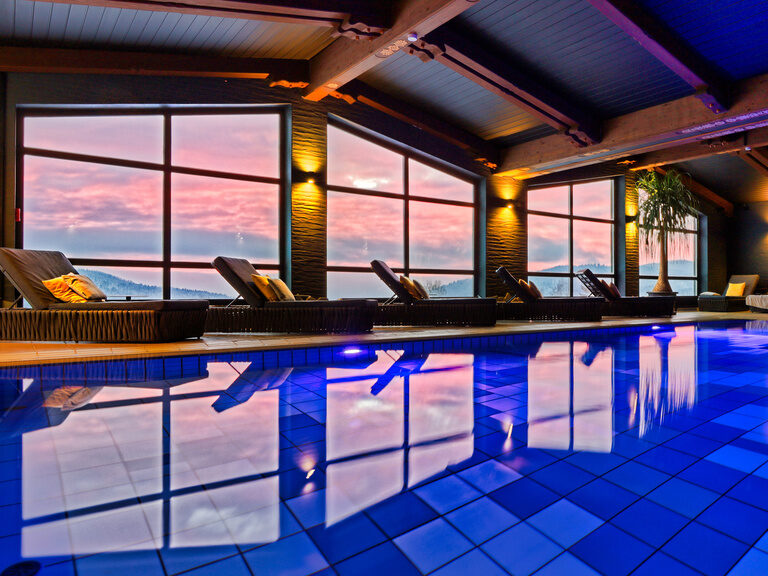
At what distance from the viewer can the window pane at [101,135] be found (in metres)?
6.06

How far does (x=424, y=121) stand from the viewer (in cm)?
889

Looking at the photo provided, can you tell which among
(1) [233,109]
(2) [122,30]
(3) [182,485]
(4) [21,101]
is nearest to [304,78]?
(1) [233,109]

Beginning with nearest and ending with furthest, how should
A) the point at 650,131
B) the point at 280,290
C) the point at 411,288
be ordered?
the point at 280,290, the point at 411,288, the point at 650,131

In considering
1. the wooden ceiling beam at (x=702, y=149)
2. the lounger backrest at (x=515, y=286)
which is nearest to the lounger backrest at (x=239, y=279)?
the lounger backrest at (x=515, y=286)

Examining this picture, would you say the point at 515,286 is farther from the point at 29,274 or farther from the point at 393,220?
the point at 29,274

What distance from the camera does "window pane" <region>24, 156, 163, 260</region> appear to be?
6.07 m

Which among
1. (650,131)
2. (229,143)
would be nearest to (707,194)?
(650,131)

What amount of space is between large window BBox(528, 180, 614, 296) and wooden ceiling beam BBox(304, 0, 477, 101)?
5.75 m

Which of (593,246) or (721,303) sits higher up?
(593,246)

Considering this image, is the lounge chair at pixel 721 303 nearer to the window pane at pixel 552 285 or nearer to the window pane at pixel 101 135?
the window pane at pixel 552 285

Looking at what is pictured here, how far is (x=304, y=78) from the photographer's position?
7.21 meters

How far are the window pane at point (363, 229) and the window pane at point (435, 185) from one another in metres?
0.57

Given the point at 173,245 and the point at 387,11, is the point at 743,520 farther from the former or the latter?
the point at 173,245

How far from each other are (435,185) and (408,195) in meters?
0.76
